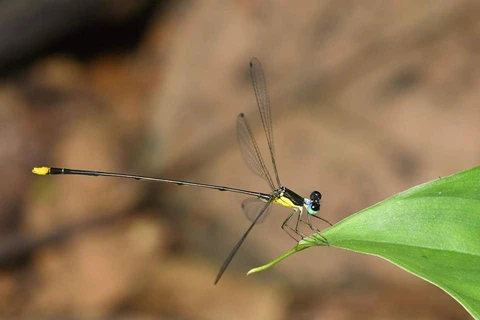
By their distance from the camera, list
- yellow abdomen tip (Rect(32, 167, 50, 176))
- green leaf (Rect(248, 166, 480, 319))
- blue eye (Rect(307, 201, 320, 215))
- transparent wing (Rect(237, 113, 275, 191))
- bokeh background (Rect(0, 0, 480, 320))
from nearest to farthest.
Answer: green leaf (Rect(248, 166, 480, 319)) → blue eye (Rect(307, 201, 320, 215)) → yellow abdomen tip (Rect(32, 167, 50, 176)) → transparent wing (Rect(237, 113, 275, 191)) → bokeh background (Rect(0, 0, 480, 320))

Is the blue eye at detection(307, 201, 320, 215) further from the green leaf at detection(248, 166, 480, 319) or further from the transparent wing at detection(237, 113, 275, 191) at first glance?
the green leaf at detection(248, 166, 480, 319)

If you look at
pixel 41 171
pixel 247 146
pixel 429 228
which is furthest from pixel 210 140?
pixel 429 228

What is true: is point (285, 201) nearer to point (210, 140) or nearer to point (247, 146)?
point (247, 146)

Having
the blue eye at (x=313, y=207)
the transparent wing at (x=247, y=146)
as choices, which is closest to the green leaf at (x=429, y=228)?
the blue eye at (x=313, y=207)

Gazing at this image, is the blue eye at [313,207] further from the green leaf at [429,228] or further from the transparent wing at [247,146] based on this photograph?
the green leaf at [429,228]

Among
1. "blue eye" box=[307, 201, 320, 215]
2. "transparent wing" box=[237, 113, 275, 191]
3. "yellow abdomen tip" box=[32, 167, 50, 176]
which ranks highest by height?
"transparent wing" box=[237, 113, 275, 191]

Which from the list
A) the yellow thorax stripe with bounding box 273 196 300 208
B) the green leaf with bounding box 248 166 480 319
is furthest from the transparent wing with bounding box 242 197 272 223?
the green leaf with bounding box 248 166 480 319
